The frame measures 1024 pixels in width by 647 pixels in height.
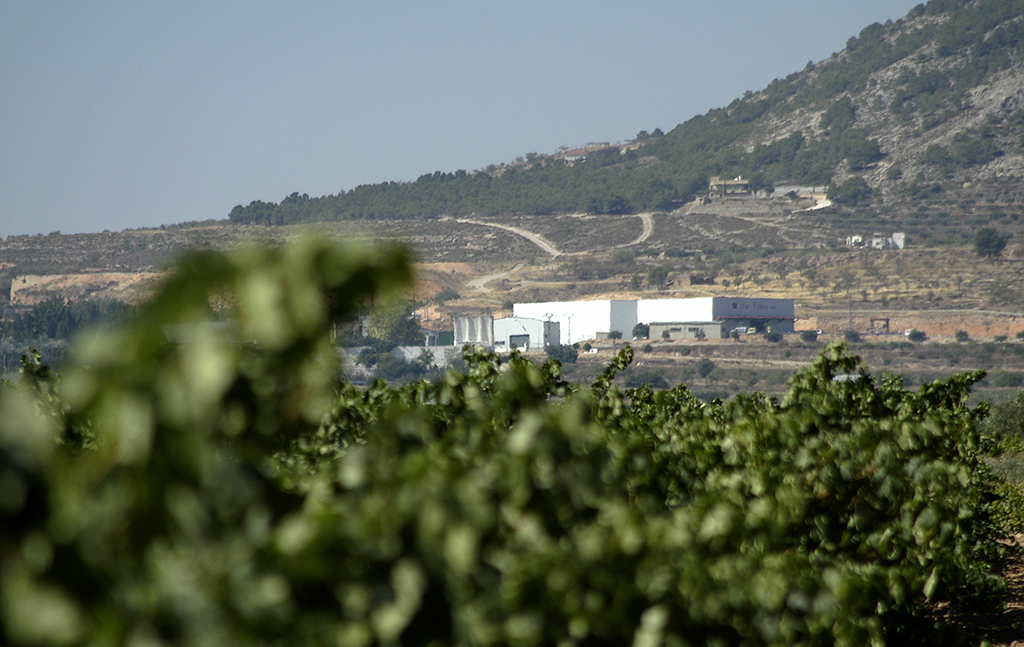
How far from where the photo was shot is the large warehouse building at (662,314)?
68312 mm

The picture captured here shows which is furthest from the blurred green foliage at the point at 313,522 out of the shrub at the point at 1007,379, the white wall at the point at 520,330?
the white wall at the point at 520,330

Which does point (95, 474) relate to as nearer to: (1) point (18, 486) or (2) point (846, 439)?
(1) point (18, 486)

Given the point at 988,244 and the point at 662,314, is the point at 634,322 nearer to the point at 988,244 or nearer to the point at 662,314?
the point at 662,314

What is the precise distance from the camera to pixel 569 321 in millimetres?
72125

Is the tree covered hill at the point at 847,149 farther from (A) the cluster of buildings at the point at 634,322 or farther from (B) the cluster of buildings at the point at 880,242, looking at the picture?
(A) the cluster of buildings at the point at 634,322

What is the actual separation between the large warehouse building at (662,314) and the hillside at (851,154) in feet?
84.6

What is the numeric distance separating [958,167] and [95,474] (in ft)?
358

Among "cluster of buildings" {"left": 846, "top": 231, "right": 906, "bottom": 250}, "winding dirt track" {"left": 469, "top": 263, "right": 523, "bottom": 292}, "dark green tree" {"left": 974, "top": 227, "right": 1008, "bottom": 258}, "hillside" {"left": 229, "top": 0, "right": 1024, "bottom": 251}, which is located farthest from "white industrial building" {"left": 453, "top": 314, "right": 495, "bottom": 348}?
"hillside" {"left": 229, "top": 0, "right": 1024, "bottom": 251}

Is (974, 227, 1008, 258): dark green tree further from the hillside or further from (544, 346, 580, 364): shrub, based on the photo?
(544, 346, 580, 364): shrub

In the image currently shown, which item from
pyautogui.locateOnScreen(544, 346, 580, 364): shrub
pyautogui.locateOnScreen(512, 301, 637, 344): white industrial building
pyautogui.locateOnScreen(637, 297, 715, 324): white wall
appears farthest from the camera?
pyautogui.locateOnScreen(512, 301, 637, 344): white industrial building

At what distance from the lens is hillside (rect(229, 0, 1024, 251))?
97.8 metres

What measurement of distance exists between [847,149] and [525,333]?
58.9m

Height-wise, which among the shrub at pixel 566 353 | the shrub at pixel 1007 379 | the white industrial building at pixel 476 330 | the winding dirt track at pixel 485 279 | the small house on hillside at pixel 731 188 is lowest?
the shrub at pixel 1007 379

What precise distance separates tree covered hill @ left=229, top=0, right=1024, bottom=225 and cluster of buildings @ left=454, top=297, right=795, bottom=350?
3336 cm
